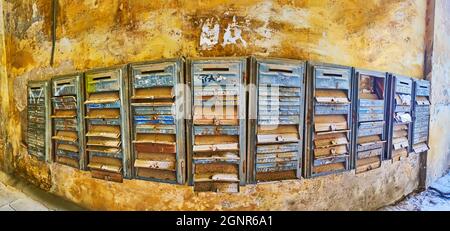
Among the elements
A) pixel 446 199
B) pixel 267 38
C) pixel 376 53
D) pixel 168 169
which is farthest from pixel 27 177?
pixel 446 199

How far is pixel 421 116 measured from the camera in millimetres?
3529

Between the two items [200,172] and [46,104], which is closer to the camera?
[200,172]

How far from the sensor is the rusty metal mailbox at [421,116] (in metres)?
3.39

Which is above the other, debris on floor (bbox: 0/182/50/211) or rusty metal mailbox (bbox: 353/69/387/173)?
rusty metal mailbox (bbox: 353/69/387/173)

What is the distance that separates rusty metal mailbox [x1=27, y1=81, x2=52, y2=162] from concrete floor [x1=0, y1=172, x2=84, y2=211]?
0.67 meters

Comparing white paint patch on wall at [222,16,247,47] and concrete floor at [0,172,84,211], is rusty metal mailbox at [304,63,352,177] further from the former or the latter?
concrete floor at [0,172,84,211]

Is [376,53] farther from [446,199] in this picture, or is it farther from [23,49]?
[23,49]

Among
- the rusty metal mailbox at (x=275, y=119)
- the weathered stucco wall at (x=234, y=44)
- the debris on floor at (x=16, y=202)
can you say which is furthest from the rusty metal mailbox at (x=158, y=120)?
the debris on floor at (x=16, y=202)

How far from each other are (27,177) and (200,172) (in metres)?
4.06

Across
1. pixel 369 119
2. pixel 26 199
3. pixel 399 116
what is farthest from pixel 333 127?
pixel 26 199

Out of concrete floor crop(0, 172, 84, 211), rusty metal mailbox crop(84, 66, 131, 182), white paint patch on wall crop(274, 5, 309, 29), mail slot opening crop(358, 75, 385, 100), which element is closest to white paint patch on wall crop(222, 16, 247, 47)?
white paint patch on wall crop(274, 5, 309, 29)

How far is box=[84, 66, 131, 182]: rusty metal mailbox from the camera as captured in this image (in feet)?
8.21

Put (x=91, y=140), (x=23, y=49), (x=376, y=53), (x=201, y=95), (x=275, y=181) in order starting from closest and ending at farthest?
(x=201, y=95)
(x=275, y=181)
(x=91, y=140)
(x=376, y=53)
(x=23, y=49)

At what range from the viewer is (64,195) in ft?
10.9
